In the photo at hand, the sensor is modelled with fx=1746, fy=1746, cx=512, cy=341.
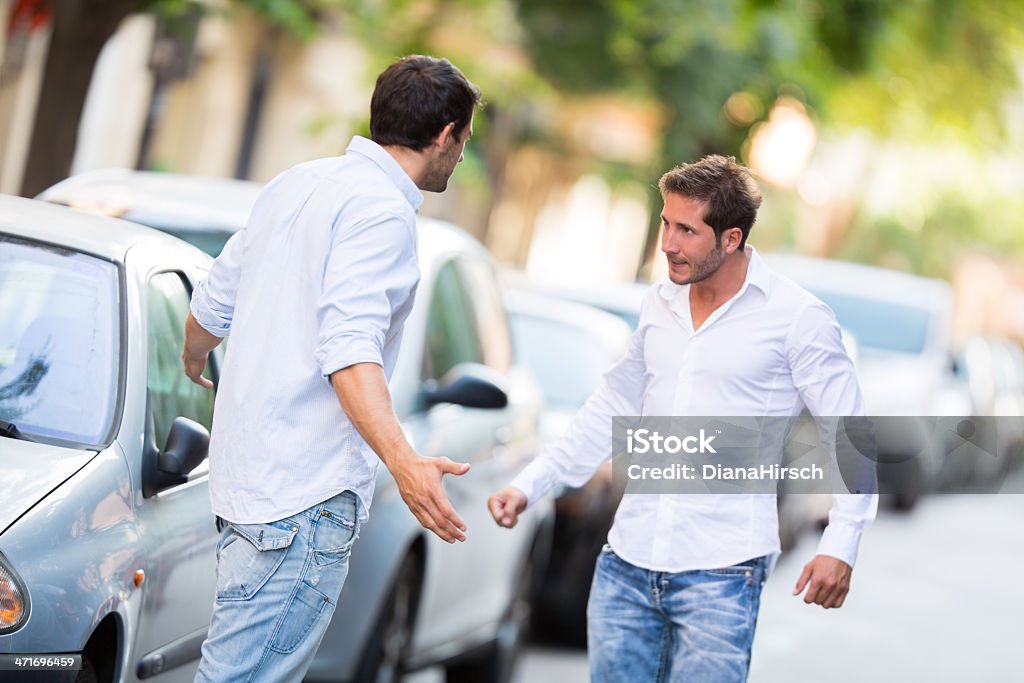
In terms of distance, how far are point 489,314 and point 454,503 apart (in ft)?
4.49

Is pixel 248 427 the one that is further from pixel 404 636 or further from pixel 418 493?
pixel 404 636

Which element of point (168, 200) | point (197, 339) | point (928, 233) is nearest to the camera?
point (197, 339)

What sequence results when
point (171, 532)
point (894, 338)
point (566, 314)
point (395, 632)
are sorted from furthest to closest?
point (894, 338)
point (566, 314)
point (395, 632)
point (171, 532)

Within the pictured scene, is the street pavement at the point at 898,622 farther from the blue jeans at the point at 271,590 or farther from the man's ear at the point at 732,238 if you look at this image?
the blue jeans at the point at 271,590

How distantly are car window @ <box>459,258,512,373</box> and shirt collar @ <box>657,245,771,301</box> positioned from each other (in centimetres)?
279

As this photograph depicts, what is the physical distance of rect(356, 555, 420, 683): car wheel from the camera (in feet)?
19.2

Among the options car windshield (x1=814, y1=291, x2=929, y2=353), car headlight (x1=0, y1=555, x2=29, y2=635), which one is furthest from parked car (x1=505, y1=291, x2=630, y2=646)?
car windshield (x1=814, y1=291, x2=929, y2=353)

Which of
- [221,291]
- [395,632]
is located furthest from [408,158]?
[395,632]

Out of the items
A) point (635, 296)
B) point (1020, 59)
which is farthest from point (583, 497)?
point (1020, 59)

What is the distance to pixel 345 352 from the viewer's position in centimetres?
346

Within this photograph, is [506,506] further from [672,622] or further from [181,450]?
[181,450]

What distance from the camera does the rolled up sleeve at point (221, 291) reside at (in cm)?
385

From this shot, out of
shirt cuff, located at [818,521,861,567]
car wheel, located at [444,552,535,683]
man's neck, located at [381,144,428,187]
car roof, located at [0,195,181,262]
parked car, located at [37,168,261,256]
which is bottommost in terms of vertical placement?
car wheel, located at [444,552,535,683]

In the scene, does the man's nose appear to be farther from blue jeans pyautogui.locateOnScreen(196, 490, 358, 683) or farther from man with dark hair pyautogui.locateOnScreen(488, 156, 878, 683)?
blue jeans pyautogui.locateOnScreen(196, 490, 358, 683)
